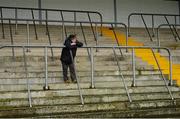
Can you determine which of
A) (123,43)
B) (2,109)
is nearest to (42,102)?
(2,109)

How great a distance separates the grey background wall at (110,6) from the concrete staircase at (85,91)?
547 cm

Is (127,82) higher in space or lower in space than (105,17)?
lower

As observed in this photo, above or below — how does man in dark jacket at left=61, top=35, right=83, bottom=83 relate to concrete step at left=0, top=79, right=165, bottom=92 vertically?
above

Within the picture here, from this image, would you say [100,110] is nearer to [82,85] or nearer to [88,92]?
[88,92]

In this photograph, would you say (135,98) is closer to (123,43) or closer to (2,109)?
(2,109)

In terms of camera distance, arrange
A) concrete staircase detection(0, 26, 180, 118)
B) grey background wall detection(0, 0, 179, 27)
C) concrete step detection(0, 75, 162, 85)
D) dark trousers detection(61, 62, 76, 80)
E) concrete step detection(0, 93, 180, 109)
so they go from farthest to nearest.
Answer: grey background wall detection(0, 0, 179, 27), dark trousers detection(61, 62, 76, 80), concrete step detection(0, 75, 162, 85), concrete step detection(0, 93, 180, 109), concrete staircase detection(0, 26, 180, 118)

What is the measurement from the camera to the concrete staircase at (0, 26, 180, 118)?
9.55 meters

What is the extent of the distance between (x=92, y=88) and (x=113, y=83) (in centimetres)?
76

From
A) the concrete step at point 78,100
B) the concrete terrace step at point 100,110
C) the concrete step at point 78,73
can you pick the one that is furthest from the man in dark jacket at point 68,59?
the concrete terrace step at point 100,110

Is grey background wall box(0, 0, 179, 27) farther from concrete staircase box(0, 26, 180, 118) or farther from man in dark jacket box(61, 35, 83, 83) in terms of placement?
man in dark jacket box(61, 35, 83, 83)

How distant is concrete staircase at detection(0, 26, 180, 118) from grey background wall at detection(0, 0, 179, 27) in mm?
5474

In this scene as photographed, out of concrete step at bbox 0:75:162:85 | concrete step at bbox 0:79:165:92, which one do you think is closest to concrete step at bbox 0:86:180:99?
concrete step at bbox 0:79:165:92

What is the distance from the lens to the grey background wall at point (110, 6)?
1894cm

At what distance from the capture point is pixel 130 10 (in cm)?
2064
